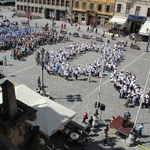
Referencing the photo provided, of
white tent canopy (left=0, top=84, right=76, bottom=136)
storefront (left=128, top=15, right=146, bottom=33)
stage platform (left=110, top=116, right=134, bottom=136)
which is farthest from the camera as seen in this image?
storefront (left=128, top=15, right=146, bottom=33)

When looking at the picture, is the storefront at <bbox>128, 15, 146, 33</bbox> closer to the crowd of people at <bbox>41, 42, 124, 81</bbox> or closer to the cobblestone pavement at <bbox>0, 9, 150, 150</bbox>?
the crowd of people at <bbox>41, 42, 124, 81</bbox>

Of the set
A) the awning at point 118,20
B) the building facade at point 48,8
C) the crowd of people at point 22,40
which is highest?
the building facade at point 48,8

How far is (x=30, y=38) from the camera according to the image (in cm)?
3534

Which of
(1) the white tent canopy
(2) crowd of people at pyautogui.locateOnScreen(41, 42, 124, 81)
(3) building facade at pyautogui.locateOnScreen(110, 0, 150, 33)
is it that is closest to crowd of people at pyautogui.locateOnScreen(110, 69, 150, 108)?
(2) crowd of people at pyautogui.locateOnScreen(41, 42, 124, 81)

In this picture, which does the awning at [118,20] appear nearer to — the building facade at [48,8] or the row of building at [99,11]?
the row of building at [99,11]

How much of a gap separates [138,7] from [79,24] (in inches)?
576

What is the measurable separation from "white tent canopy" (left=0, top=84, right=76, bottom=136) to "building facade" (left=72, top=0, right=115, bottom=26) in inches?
1471

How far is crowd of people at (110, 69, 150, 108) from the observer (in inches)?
769

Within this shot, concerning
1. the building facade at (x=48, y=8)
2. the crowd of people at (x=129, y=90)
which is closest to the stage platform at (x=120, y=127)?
the crowd of people at (x=129, y=90)

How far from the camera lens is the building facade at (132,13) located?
43.9 metres

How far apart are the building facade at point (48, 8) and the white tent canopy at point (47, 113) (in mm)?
41495

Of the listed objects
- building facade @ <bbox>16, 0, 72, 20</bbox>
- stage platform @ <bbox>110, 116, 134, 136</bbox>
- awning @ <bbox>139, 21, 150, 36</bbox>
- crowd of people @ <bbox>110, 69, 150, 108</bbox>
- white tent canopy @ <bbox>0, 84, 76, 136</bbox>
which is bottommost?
stage platform @ <bbox>110, 116, 134, 136</bbox>

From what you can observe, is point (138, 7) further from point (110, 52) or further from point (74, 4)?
point (110, 52)

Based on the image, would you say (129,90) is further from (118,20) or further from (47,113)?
(118,20)
